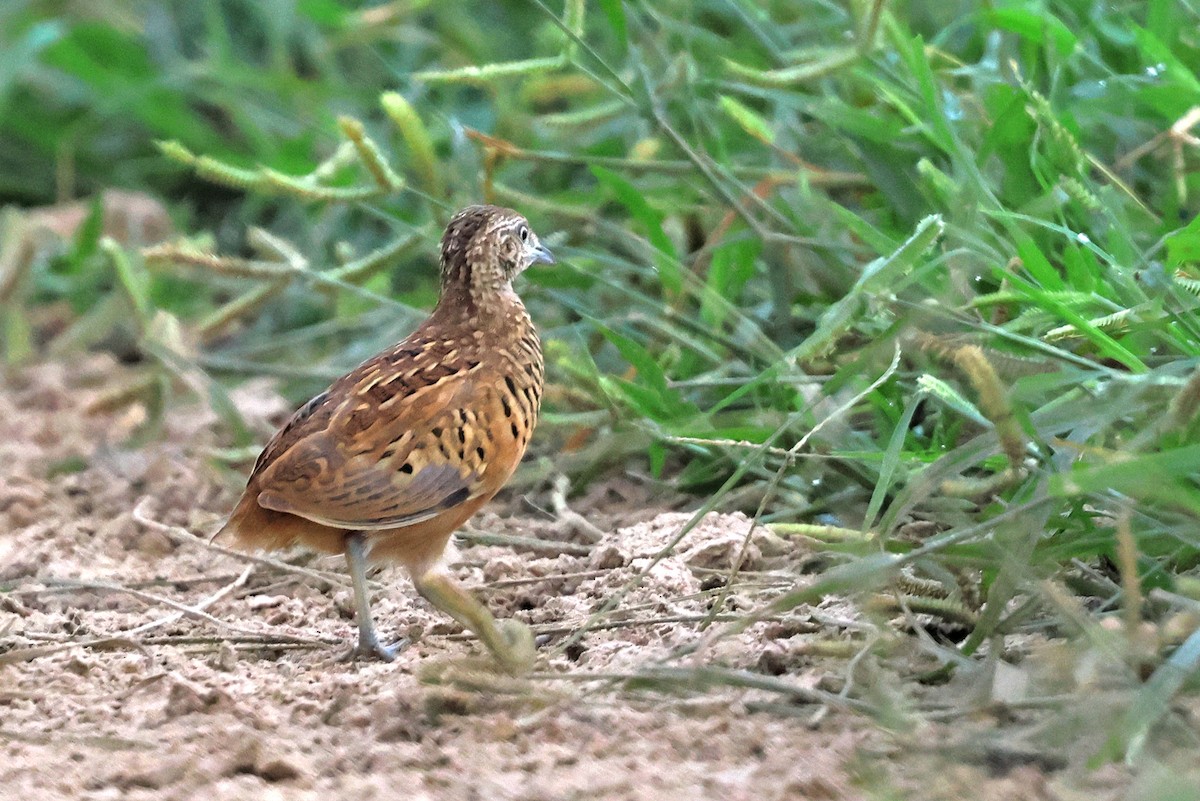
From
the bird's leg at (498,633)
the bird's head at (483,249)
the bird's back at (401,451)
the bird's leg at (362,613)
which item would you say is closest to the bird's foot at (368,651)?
the bird's leg at (362,613)

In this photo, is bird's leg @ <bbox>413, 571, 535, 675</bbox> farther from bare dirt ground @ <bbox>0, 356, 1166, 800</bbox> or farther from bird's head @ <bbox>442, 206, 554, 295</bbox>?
bird's head @ <bbox>442, 206, 554, 295</bbox>

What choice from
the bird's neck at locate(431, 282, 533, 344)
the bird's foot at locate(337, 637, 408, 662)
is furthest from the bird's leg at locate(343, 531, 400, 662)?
the bird's neck at locate(431, 282, 533, 344)

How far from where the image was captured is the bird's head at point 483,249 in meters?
3.32

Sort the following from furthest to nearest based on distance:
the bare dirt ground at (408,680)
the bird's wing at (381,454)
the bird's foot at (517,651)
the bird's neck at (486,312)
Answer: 1. the bird's neck at (486,312)
2. the bird's wing at (381,454)
3. the bird's foot at (517,651)
4. the bare dirt ground at (408,680)

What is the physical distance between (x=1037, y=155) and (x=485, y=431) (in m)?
1.36

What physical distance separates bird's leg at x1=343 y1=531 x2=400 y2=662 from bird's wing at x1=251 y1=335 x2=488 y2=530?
0.24ft

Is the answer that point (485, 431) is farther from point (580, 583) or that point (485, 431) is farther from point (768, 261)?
point (768, 261)

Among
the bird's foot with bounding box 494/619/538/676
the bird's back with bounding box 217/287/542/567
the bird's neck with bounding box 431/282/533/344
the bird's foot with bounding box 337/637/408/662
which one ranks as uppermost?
the bird's neck with bounding box 431/282/533/344

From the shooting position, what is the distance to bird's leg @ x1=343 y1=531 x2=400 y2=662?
117 inches

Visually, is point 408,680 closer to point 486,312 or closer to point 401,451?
point 401,451

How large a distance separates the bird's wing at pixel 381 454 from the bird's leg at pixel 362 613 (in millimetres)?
72

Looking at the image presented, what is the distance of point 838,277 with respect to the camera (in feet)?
12.4

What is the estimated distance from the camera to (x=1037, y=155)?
3395 mm

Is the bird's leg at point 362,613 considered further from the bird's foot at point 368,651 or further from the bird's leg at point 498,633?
the bird's leg at point 498,633
